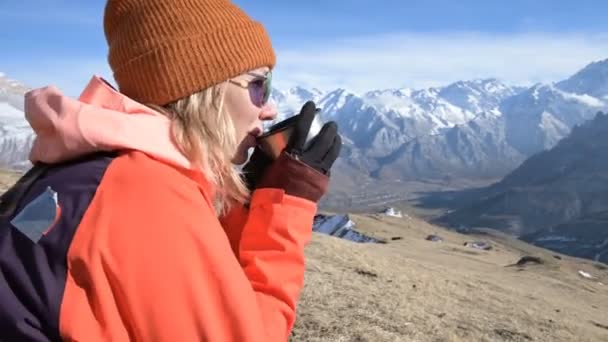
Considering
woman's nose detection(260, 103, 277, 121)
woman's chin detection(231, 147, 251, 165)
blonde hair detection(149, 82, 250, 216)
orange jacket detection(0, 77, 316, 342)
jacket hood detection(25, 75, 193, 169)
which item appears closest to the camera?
orange jacket detection(0, 77, 316, 342)

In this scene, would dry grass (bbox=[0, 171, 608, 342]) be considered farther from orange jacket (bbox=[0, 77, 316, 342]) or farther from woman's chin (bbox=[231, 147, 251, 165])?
orange jacket (bbox=[0, 77, 316, 342])

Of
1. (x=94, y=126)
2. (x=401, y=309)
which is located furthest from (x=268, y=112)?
(x=401, y=309)

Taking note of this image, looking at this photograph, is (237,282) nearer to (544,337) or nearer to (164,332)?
(164,332)

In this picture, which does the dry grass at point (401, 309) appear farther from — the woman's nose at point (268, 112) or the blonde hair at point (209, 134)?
the blonde hair at point (209, 134)

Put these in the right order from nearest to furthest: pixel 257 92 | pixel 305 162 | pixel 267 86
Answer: pixel 305 162
pixel 257 92
pixel 267 86

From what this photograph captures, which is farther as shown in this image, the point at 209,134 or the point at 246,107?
the point at 246,107

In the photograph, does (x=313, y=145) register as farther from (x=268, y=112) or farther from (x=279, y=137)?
(x=268, y=112)

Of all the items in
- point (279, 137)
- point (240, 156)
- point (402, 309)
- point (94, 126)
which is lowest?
point (402, 309)

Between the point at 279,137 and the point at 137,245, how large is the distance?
1257 mm

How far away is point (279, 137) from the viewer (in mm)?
3465

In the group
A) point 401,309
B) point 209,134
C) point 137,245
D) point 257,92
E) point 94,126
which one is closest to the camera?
point 137,245

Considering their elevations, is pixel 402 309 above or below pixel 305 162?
below

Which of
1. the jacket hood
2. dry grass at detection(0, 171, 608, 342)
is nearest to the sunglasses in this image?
the jacket hood

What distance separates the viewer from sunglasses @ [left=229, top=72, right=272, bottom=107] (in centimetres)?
342
